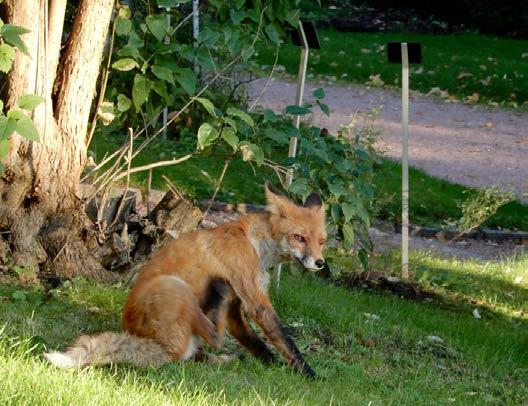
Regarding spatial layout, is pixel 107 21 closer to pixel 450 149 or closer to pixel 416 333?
pixel 416 333

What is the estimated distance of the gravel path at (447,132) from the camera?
14.0 metres

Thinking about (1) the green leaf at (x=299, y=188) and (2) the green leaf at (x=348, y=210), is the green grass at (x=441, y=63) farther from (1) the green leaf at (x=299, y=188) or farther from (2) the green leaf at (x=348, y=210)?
(1) the green leaf at (x=299, y=188)

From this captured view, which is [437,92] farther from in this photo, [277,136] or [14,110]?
[14,110]

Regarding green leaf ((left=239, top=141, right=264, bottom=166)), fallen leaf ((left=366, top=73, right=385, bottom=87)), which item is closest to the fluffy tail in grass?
green leaf ((left=239, top=141, right=264, bottom=166))

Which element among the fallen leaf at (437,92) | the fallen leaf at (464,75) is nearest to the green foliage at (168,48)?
the fallen leaf at (437,92)

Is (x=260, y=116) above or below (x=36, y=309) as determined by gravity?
above

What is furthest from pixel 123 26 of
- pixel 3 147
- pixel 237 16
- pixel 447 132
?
pixel 447 132

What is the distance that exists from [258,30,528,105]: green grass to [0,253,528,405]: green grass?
1161 centimetres

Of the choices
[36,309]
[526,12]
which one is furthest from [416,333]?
[526,12]

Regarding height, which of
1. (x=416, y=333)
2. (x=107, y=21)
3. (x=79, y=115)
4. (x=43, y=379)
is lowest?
(x=416, y=333)

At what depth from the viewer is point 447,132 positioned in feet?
54.7

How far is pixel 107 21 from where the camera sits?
751cm

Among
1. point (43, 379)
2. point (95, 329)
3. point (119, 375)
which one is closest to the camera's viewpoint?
point (43, 379)

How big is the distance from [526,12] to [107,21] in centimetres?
2305
